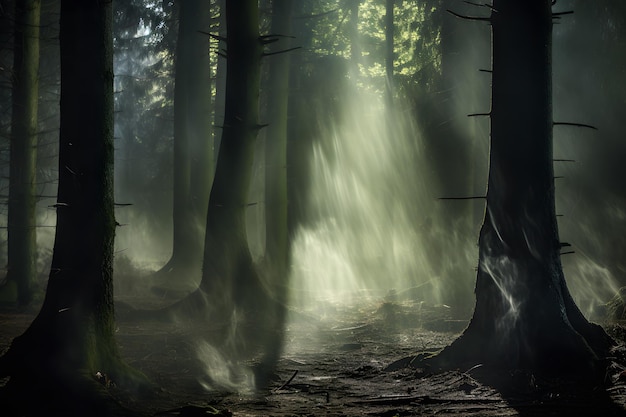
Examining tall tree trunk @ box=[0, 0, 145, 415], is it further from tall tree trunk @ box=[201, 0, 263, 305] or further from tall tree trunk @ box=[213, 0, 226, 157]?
tall tree trunk @ box=[213, 0, 226, 157]

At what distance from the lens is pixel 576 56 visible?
1455 cm

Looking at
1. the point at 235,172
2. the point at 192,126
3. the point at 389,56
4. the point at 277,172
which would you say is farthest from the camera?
the point at 389,56

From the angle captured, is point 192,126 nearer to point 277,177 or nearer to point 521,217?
point 277,177

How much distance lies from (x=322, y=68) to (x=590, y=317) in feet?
35.0

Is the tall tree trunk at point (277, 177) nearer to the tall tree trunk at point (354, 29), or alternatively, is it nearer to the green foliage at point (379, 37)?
the green foliage at point (379, 37)

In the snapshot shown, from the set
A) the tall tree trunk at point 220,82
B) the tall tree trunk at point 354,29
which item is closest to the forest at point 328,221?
the tall tree trunk at point 354,29

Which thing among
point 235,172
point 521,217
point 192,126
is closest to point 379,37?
point 192,126

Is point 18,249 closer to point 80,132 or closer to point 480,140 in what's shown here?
point 80,132

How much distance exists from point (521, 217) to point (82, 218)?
16.7ft

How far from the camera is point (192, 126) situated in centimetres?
1875

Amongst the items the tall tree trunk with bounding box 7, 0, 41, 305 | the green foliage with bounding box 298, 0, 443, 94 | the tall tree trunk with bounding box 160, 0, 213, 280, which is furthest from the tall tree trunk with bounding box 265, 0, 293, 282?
the tall tree trunk with bounding box 7, 0, 41, 305

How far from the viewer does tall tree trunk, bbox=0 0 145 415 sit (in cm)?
716

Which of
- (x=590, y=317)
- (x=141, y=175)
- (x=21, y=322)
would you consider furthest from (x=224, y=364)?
(x=141, y=175)

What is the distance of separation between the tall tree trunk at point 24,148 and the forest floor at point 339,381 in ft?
7.27
